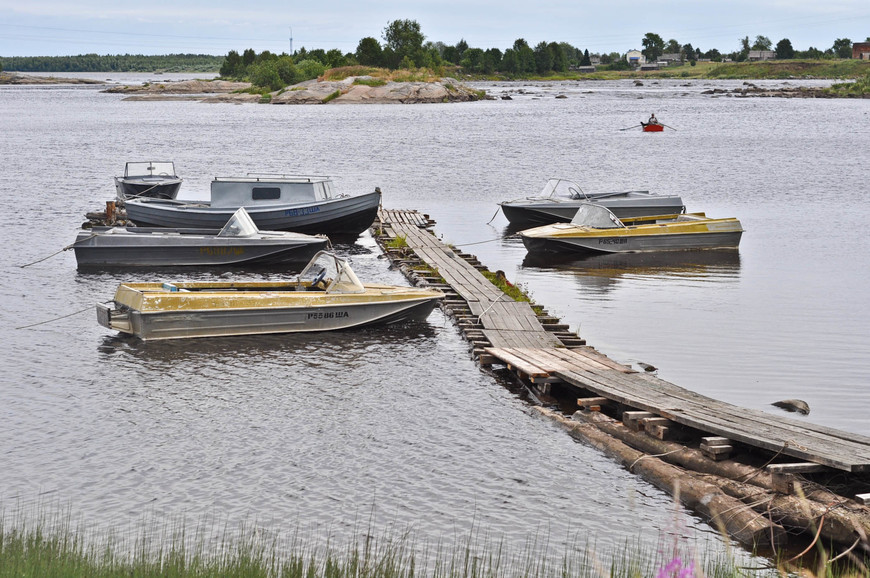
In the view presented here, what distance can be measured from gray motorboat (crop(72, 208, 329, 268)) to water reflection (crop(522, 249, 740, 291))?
292 inches

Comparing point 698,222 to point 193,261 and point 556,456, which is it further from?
point 556,456

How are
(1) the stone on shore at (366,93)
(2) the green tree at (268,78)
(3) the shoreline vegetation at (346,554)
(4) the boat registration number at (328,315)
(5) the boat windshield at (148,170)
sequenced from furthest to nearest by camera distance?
(2) the green tree at (268,78) → (1) the stone on shore at (366,93) → (5) the boat windshield at (148,170) → (4) the boat registration number at (328,315) → (3) the shoreline vegetation at (346,554)

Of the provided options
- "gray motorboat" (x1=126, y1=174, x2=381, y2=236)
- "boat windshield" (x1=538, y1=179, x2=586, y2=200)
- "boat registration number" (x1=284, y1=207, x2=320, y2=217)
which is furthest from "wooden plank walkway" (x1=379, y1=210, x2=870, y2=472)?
"boat windshield" (x1=538, y1=179, x2=586, y2=200)

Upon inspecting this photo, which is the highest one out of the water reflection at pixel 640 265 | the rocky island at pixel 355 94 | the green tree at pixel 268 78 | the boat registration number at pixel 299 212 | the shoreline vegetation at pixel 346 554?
the green tree at pixel 268 78

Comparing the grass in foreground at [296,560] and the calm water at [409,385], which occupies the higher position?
the grass in foreground at [296,560]

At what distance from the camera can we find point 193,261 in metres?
29.1

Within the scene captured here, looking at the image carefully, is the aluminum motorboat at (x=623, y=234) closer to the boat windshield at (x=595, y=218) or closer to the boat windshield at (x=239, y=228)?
the boat windshield at (x=595, y=218)

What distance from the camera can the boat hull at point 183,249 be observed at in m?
28.9

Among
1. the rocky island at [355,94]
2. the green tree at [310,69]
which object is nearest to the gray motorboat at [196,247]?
the rocky island at [355,94]

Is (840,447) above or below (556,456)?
above

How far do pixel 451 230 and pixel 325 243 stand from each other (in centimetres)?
857

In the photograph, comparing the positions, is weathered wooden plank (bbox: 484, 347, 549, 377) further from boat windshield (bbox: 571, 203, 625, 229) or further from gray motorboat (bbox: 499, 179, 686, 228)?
gray motorboat (bbox: 499, 179, 686, 228)

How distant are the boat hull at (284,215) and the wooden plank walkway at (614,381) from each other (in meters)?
5.69

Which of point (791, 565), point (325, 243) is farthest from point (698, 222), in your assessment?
Result: point (791, 565)
